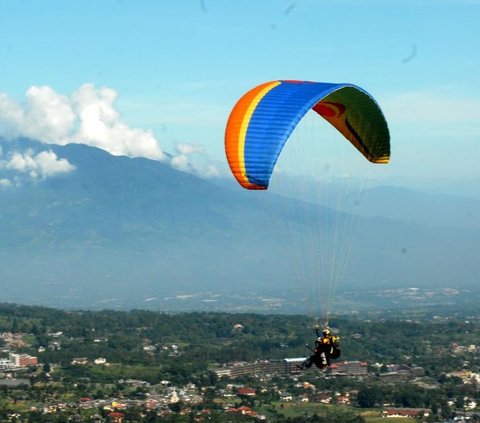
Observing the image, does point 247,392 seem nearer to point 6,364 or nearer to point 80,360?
point 80,360

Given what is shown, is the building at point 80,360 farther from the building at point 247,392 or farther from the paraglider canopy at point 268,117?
the paraglider canopy at point 268,117

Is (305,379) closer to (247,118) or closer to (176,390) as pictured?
(176,390)

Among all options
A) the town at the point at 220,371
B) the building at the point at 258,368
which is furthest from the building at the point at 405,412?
the building at the point at 258,368

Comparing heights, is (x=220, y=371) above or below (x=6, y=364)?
below

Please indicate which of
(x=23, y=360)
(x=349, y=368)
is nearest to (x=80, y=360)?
(x=23, y=360)

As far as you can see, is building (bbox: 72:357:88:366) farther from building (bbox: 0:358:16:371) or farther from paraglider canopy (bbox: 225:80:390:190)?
paraglider canopy (bbox: 225:80:390:190)

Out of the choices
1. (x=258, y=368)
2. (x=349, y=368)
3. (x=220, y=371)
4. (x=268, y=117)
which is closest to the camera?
(x=268, y=117)
